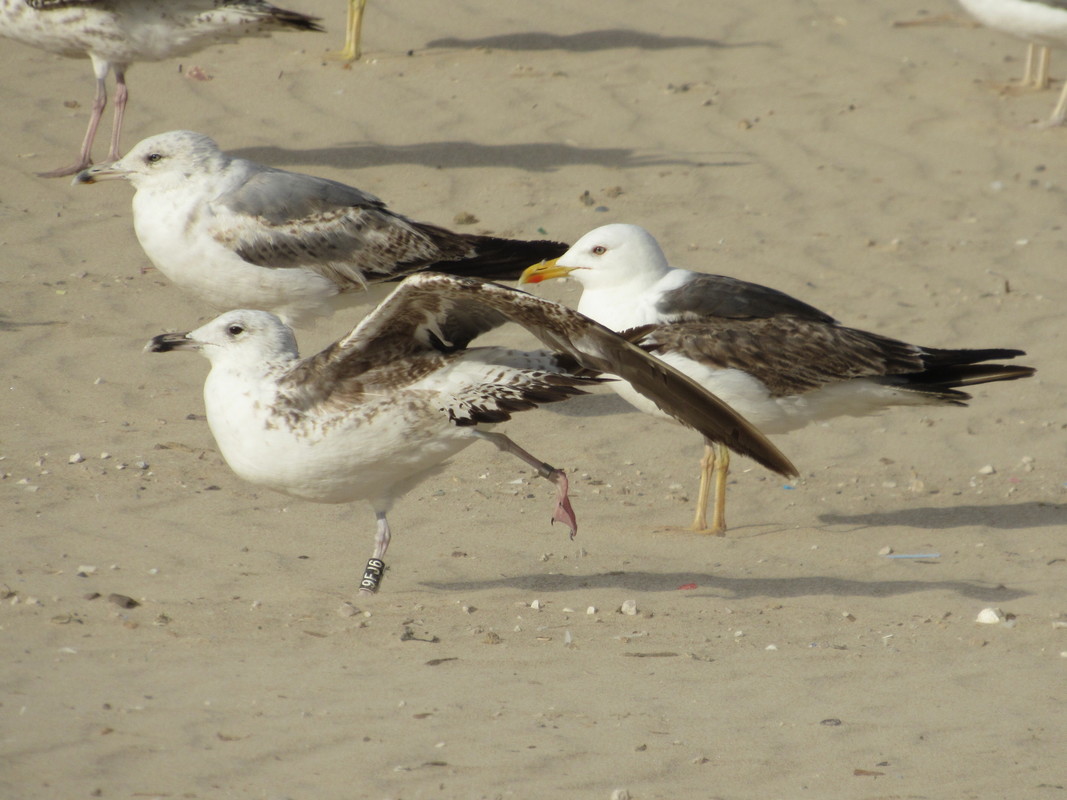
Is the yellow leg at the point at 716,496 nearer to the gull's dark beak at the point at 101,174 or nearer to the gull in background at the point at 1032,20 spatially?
the gull's dark beak at the point at 101,174

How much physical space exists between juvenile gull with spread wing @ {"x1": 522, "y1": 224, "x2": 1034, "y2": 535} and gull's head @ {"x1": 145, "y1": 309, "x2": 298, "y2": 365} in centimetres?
157

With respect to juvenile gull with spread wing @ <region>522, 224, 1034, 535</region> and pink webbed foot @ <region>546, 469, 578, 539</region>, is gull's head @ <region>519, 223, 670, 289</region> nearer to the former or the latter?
juvenile gull with spread wing @ <region>522, 224, 1034, 535</region>

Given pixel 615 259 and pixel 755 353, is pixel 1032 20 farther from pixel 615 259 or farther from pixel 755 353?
pixel 755 353

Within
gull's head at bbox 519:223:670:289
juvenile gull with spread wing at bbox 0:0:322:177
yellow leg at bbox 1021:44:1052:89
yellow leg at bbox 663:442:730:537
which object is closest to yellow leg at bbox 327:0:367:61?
juvenile gull with spread wing at bbox 0:0:322:177

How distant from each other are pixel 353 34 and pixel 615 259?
6.02 meters

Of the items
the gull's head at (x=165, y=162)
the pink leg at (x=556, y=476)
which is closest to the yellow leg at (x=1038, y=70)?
the gull's head at (x=165, y=162)

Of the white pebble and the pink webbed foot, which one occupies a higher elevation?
the pink webbed foot

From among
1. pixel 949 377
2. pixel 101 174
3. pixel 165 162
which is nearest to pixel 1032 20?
pixel 949 377

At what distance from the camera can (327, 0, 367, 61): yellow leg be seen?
39.1 feet

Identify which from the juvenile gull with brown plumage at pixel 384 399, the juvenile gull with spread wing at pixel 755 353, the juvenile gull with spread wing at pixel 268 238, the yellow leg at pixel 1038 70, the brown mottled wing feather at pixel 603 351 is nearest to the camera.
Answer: the brown mottled wing feather at pixel 603 351

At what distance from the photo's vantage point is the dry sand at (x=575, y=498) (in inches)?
166

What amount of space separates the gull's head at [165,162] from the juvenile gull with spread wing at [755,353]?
212cm

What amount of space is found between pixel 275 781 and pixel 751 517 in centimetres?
347

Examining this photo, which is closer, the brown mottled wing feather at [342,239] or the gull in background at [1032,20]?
the brown mottled wing feather at [342,239]
